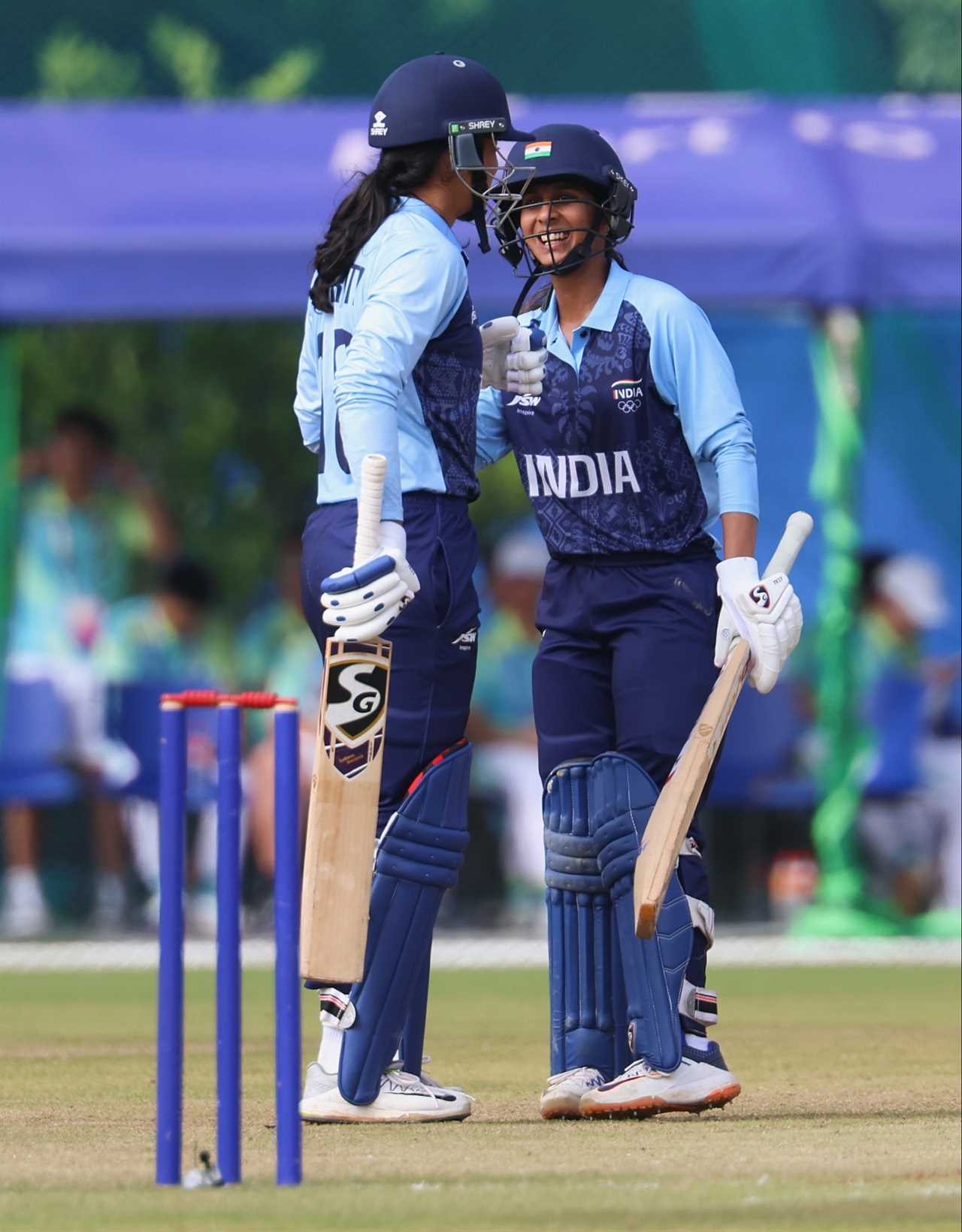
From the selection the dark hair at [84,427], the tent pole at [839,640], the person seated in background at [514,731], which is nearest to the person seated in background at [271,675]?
the person seated in background at [514,731]

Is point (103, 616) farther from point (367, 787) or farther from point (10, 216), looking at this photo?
point (367, 787)

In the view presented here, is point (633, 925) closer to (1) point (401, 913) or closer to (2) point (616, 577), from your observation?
(1) point (401, 913)

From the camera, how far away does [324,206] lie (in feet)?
28.0

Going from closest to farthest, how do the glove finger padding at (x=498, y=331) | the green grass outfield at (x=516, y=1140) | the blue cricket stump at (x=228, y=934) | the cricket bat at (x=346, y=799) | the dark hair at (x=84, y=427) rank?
the green grass outfield at (x=516, y=1140) → the blue cricket stump at (x=228, y=934) → the cricket bat at (x=346, y=799) → the glove finger padding at (x=498, y=331) → the dark hair at (x=84, y=427)

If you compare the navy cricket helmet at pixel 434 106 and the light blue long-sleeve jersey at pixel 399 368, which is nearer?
the light blue long-sleeve jersey at pixel 399 368

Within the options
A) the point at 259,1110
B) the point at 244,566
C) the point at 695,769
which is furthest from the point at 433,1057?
the point at 244,566

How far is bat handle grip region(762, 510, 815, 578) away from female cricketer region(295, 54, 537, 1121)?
544mm

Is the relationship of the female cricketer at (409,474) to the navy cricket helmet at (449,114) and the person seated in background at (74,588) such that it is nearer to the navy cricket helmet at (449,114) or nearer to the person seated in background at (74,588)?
the navy cricket helmet at (449,114)

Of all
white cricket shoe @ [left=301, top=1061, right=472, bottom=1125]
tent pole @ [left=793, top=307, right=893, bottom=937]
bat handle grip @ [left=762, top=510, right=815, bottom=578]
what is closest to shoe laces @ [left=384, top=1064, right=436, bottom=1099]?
white cricket shoe @ [left=301, top=1061, right=472, bottom=1125]

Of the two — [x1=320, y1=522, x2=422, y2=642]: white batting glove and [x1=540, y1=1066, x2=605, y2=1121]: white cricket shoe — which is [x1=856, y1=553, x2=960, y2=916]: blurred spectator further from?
[x1=320, y1=522, x2=422, y2=642]: white batting glove

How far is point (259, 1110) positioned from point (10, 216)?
15.7 ft

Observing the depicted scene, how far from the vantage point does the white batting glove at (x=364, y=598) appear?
12.8ft

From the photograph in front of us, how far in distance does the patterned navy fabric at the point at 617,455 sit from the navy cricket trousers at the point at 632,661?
0.05 meters

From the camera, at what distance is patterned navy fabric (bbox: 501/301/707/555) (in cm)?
448
